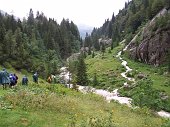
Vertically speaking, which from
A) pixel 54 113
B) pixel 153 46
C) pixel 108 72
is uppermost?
pixel 153 46

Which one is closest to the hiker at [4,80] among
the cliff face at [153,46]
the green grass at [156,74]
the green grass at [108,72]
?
the green grass at [156,74]

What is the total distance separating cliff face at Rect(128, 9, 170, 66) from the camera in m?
124

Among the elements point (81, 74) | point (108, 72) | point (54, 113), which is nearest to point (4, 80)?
point (54, 113)

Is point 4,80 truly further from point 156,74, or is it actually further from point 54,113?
point 156,74

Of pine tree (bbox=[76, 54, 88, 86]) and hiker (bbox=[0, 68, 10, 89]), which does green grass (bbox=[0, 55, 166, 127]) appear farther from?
pine tree (bbox=[76, 54, 88, 86])

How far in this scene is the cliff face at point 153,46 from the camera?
408 ft

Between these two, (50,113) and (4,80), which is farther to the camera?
(4,80)

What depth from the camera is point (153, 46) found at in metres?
129

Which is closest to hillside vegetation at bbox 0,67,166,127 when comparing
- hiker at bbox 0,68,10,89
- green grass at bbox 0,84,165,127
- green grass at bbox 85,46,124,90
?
green grass at bbox 0,84,165,127

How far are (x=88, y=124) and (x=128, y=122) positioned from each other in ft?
20.3

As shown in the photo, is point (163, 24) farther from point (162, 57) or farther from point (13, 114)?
point (13, 114)

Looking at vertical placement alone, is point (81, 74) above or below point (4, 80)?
above

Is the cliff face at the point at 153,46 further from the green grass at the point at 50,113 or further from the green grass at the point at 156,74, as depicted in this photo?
the green grass at the point at 50,113

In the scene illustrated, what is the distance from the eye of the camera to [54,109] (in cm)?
2950
